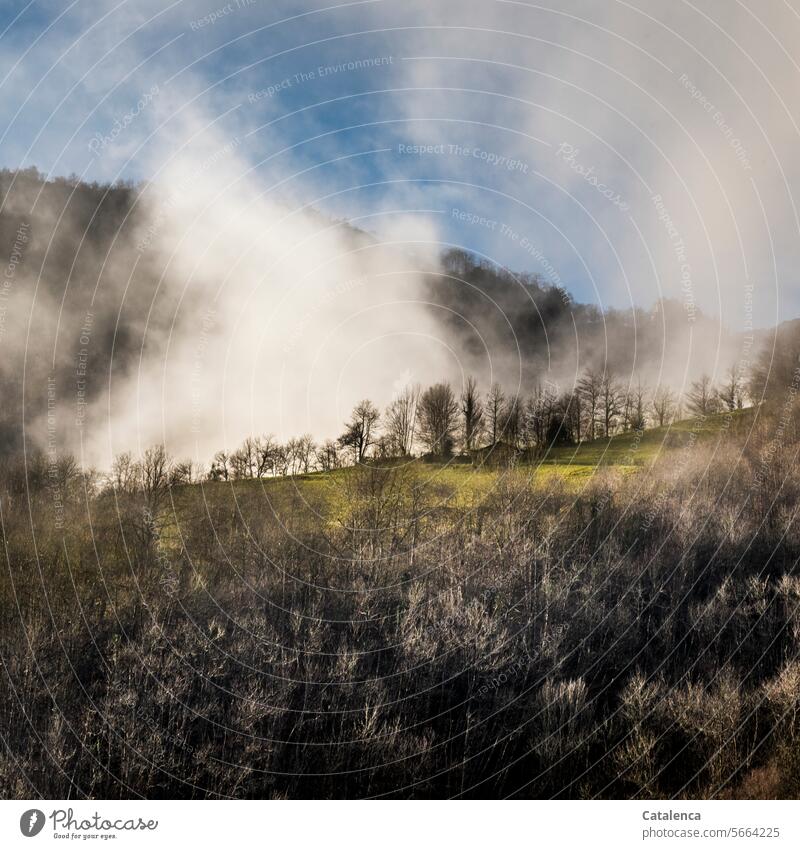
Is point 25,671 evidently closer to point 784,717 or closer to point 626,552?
point 784,717

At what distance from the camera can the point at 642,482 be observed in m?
19.3

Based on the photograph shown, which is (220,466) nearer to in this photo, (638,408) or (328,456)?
(328,456)

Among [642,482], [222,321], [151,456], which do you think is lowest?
[642,482]

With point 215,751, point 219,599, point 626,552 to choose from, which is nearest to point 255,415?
point 219,599

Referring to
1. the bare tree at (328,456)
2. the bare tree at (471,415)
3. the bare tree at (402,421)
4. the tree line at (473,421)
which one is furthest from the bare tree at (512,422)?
the bare tree at (328,456)

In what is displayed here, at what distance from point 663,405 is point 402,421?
8877 millimetres

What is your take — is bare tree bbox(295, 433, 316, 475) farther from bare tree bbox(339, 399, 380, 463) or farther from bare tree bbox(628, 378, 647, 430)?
bare tree bbox(628, 378, 647, 430)

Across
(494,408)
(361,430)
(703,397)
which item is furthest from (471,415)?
(703,397)

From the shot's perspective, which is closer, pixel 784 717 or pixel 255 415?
pixel 784 717

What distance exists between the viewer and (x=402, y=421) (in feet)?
58.7

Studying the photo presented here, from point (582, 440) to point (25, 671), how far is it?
16.3m

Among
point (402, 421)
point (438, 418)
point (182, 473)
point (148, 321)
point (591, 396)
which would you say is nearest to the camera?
point (148, 321)

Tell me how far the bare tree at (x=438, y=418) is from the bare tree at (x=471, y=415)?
309 mm

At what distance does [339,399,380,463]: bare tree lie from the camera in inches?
678
